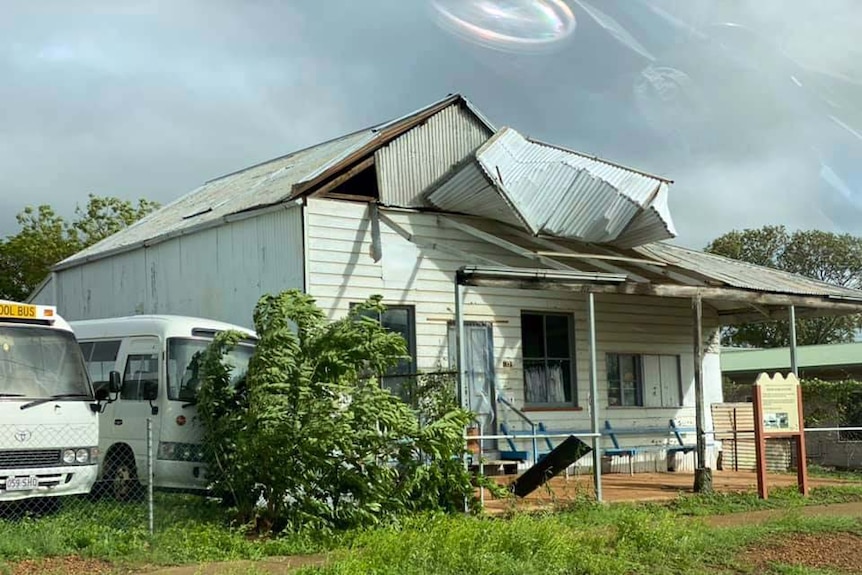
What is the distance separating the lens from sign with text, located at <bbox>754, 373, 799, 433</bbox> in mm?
15016

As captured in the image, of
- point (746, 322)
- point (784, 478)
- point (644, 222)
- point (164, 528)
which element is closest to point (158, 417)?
point (164, 528)

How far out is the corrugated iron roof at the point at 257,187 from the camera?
53.1 feet

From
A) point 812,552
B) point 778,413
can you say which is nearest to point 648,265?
point 778,413

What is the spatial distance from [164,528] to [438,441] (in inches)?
124

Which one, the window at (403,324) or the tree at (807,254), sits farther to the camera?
the tree at (807,254)

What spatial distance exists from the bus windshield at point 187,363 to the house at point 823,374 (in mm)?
13513

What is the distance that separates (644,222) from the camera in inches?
675

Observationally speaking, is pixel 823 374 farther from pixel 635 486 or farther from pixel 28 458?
pixel 28 458

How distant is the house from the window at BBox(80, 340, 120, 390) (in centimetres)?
1448

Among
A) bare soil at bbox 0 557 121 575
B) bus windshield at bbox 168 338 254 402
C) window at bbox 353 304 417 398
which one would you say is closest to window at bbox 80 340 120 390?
bus windshield at bbox 168 338 254 402

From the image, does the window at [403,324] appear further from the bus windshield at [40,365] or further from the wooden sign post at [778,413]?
the bus windshield at [40,365]

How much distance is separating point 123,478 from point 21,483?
7.79 feet

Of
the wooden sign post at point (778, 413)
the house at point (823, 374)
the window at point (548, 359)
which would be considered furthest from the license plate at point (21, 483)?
the house at point (823, 374)

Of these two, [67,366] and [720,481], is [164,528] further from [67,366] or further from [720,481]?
[720,481]
